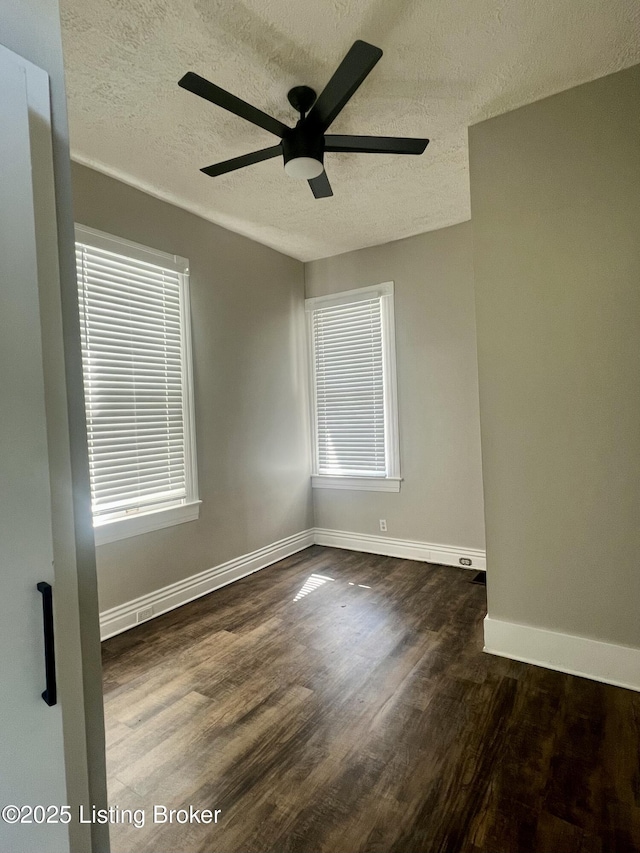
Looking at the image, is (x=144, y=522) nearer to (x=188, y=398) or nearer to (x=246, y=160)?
(x=188, y=398)

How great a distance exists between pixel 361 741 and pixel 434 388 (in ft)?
9.20

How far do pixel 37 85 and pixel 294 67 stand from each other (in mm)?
1443

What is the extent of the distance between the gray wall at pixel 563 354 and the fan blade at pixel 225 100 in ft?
3.85

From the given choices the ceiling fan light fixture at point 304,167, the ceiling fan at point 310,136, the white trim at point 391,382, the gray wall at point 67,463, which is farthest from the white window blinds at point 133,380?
the white trim at point 391,382

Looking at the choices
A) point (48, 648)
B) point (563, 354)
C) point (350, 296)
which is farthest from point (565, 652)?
point (350, 296)

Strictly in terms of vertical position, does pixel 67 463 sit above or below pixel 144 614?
above

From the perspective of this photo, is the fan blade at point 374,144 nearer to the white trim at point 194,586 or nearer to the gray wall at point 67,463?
the gray wall at point 67,463

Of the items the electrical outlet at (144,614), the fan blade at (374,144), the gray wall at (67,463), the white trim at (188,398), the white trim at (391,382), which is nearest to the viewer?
the gray wall at (67,463)

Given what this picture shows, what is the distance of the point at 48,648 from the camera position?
2.83ft

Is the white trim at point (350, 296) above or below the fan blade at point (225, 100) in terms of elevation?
below

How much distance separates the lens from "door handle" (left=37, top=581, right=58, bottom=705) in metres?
0.86

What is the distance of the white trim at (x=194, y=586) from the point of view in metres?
2.83

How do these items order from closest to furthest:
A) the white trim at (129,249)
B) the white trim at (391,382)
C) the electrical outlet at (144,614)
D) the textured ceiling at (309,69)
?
the textured ceiling at (309,69)
the white trim at (129,249)
the electrical outlet at (144,614)
the white trim at (391,382)


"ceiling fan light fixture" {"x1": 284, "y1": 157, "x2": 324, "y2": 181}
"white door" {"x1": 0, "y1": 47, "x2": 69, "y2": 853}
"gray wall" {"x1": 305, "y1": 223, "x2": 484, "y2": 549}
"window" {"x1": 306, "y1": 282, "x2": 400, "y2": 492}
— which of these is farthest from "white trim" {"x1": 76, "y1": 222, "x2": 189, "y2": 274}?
"white door" {"x1": 0, "y1": 47, "x2": 69, "y2": 853}
